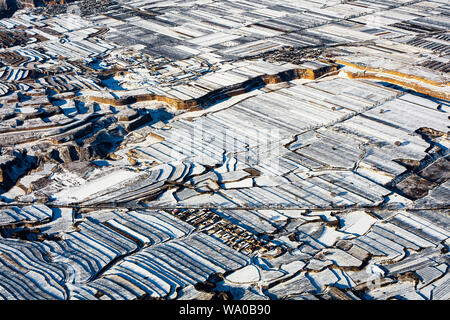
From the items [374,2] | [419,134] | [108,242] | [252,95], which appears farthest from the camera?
[374,2]

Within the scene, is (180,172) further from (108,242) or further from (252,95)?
(252,95)

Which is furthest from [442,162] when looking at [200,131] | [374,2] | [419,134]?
[374,2]

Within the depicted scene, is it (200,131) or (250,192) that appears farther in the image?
(200,131)

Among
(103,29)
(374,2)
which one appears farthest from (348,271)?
(374,2)

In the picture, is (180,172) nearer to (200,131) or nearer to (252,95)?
(200,131)

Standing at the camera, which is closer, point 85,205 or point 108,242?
point 108,242

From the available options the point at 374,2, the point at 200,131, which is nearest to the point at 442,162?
the point at 200,131
